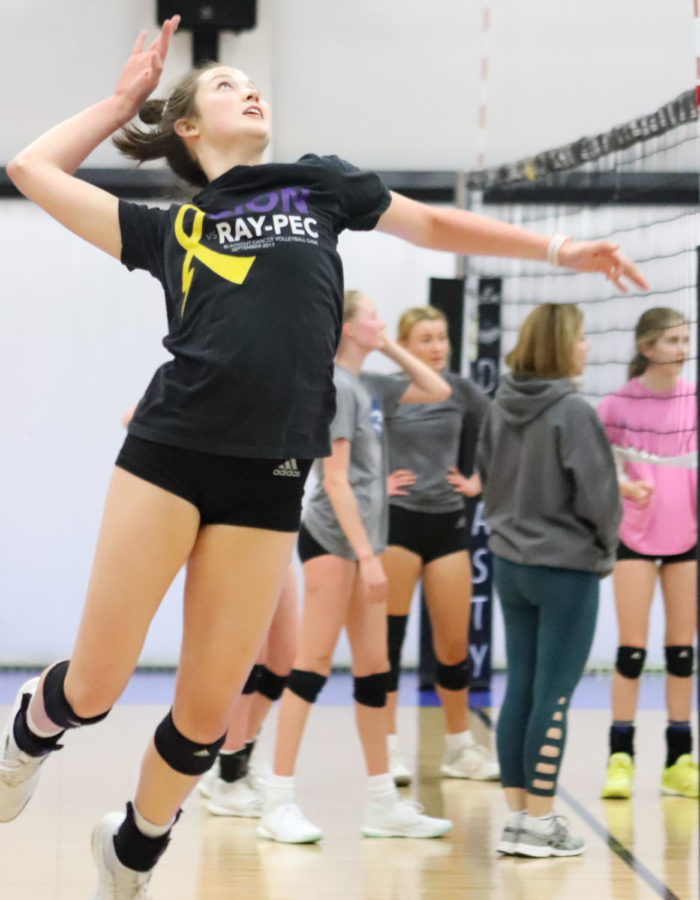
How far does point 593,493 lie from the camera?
376 centimetres

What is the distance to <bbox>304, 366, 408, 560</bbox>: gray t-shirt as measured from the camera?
3973 millimetres

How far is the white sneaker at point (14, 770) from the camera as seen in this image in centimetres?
273

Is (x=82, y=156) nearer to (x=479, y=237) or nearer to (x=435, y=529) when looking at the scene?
(x=479, y=237)

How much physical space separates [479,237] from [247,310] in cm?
59

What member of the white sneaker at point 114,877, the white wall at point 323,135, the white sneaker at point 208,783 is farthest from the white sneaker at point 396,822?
the white wall at point 323,135

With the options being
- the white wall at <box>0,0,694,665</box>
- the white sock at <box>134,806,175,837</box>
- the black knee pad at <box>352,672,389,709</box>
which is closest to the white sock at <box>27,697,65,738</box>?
the white sock at <box>134,806,175,837</box>

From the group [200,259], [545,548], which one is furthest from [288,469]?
[545,548]

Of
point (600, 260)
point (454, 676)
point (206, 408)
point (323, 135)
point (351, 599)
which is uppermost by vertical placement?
point (323, 135)

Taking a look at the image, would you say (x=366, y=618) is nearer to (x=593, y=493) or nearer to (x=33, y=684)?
(x=593, y=493)

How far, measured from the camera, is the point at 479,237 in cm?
275

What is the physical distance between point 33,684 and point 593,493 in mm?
1693

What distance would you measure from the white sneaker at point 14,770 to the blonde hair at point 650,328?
2.46 metres

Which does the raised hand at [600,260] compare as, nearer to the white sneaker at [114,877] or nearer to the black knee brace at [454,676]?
the white sneaker at [114,877]

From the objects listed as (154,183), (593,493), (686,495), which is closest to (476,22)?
(154,183)
